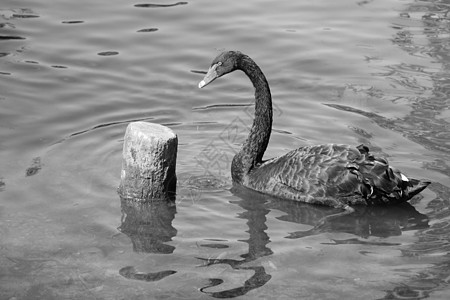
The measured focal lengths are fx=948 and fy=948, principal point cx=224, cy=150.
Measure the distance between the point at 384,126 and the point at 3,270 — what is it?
448 cm

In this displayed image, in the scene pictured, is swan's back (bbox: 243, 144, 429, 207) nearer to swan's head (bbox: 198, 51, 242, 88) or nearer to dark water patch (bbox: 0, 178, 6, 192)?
swan's head (bbox: 198, 51, 242, 88)

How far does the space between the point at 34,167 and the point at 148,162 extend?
1.38m

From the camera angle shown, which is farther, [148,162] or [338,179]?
[338,179]

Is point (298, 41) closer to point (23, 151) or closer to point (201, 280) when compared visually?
point (23, 151)

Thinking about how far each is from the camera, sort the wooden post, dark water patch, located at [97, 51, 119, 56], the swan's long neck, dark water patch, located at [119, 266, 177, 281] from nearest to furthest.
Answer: dark water patch, located at [119, 266, 177, 281]
the wooden post
the swan's long neck
dark water patch, located at [97, 51, 119, 56]

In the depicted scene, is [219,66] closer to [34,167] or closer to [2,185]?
[34,167]

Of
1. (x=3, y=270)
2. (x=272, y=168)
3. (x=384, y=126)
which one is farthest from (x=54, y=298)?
(x=384, y=126)

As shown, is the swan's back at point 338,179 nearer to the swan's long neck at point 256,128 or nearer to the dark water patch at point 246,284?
the swan's long neck at point 256,128

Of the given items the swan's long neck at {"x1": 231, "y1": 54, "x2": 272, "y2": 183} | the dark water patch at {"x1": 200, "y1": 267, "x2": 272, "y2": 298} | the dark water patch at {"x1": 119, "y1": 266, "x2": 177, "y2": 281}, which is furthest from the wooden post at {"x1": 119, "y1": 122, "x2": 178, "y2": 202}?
the dark water patch at {"x1": 200, "y1": 267, "x2": 272, "y2": 298}

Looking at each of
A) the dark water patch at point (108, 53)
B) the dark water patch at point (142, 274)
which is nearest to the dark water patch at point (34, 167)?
the dark water patch at point (142, 274)

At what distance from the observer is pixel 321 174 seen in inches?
323

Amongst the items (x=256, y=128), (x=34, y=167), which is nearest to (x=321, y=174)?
(x=256, y=128)

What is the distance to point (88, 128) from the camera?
963cm

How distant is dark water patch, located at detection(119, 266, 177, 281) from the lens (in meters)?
6.82
